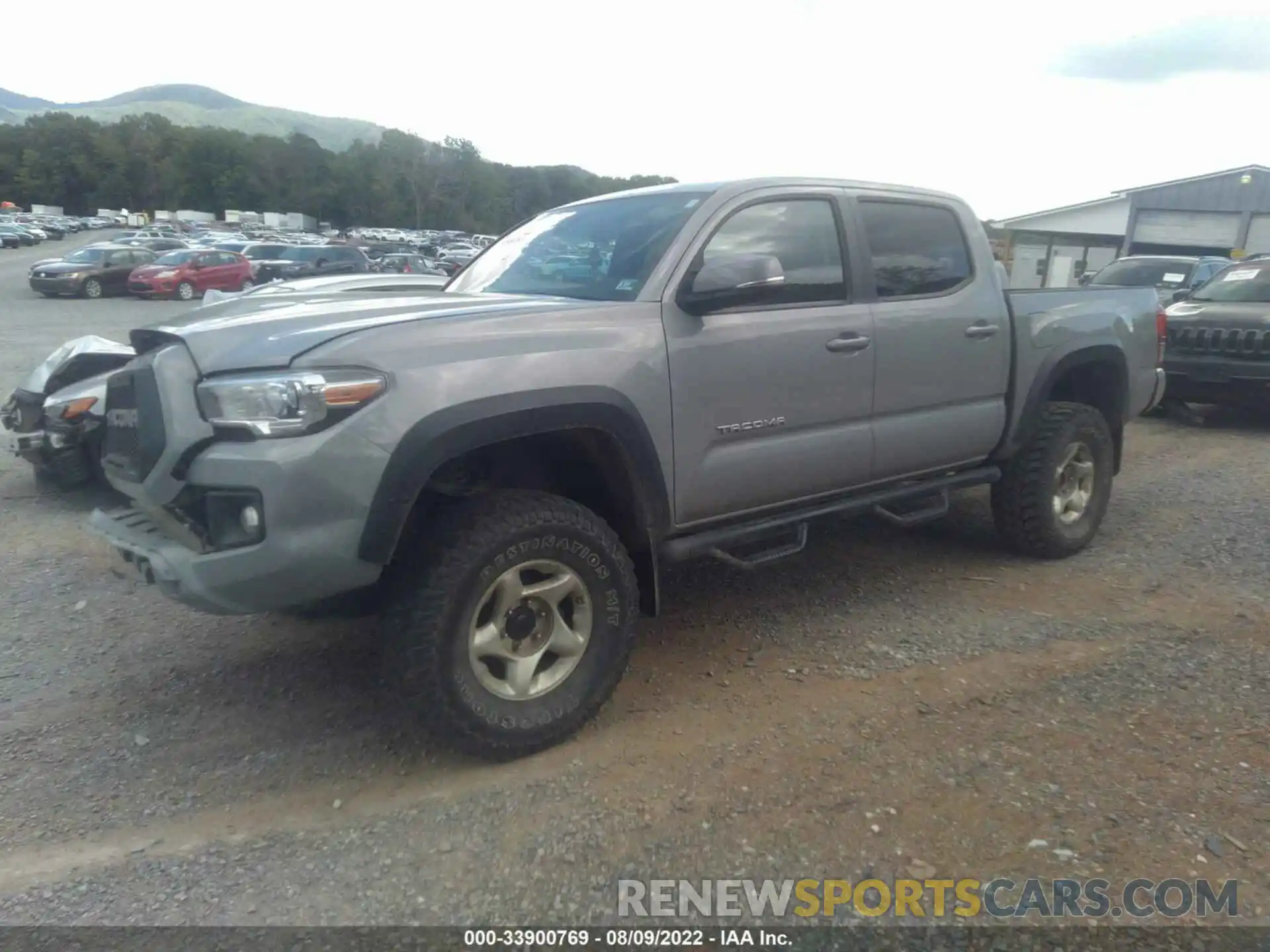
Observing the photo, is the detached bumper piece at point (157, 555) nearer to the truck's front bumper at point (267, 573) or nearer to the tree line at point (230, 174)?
the truck's front bumper at point (267, 573)

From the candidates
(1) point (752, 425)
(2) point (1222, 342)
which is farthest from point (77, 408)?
(2) point (1222, 342)

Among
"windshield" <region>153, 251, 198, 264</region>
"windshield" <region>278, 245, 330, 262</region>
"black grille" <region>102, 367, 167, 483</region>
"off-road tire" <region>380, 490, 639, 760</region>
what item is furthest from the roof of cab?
"windshield" <region>153, 251, 198, 264</region>

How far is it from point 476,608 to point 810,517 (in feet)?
5.30

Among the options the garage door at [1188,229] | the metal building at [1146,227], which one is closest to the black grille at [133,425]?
the metal building at [1146,227]

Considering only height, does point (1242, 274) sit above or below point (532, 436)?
below

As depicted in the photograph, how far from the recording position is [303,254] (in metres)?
29.8

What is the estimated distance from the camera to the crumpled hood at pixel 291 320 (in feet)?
9.98

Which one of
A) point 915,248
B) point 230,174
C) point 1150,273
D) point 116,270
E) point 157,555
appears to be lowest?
point 1150,273

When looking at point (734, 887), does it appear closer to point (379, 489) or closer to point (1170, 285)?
point (379, 489)

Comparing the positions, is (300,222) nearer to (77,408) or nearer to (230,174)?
(230,174)

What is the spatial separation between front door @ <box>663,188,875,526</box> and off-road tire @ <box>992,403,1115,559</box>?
51.5 inches

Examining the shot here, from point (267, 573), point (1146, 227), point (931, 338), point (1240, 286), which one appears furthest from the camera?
point (1146, 227)

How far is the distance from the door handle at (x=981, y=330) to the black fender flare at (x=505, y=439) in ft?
6.53

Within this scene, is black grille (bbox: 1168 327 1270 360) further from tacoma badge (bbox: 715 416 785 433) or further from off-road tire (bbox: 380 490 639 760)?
off-road tire (bbox: 380 490 639 760)
